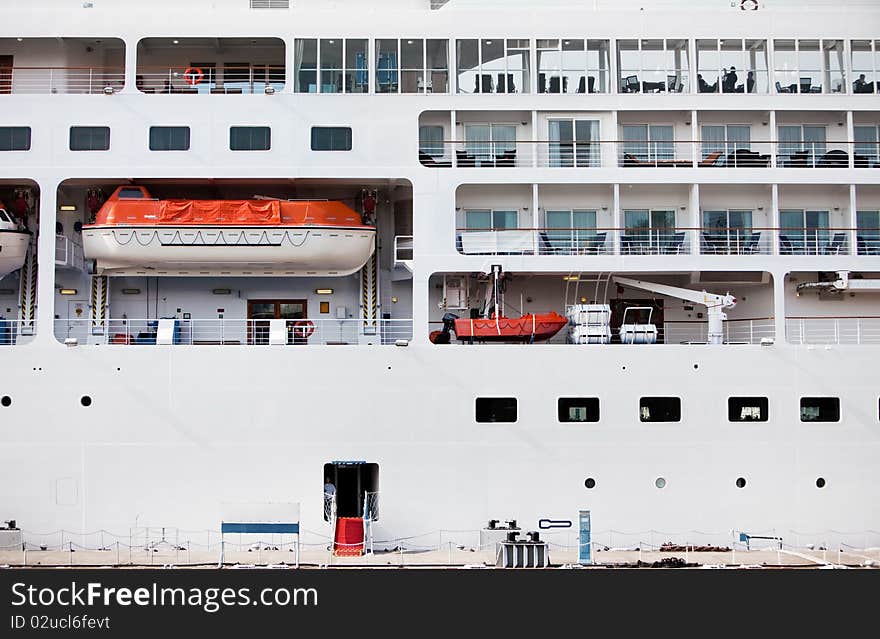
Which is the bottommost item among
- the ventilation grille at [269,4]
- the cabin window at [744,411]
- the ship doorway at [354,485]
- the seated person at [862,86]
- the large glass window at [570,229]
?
the ship doorway at [354,485]

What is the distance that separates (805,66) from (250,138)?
11.5m

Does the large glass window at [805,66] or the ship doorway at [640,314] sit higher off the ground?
the large glass window at [805,66]

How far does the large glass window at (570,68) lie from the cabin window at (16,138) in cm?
1028

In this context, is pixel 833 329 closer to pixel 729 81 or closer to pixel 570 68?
pixel 729 81

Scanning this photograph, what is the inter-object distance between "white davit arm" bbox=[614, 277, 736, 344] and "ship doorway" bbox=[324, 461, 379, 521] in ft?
21.6

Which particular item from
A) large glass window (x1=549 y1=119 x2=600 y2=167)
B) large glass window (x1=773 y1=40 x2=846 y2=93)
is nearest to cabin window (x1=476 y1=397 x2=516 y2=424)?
large glass window (x1=549 y1=119 x2=600 y2=167)

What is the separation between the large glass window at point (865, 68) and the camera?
21750 mm

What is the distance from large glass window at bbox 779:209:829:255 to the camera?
21.5 metres

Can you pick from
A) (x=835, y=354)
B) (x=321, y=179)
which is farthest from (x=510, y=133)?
(x=835, y=354)

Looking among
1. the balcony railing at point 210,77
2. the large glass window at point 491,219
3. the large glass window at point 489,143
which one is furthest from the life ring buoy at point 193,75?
the large glass window at point 491,219

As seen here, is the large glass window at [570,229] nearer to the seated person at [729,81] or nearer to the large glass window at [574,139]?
the large glass window at [574,139]

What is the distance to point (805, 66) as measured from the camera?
21766mm

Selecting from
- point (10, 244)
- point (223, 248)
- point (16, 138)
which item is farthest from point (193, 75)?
point (10, 244)

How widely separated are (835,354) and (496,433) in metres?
6.63
